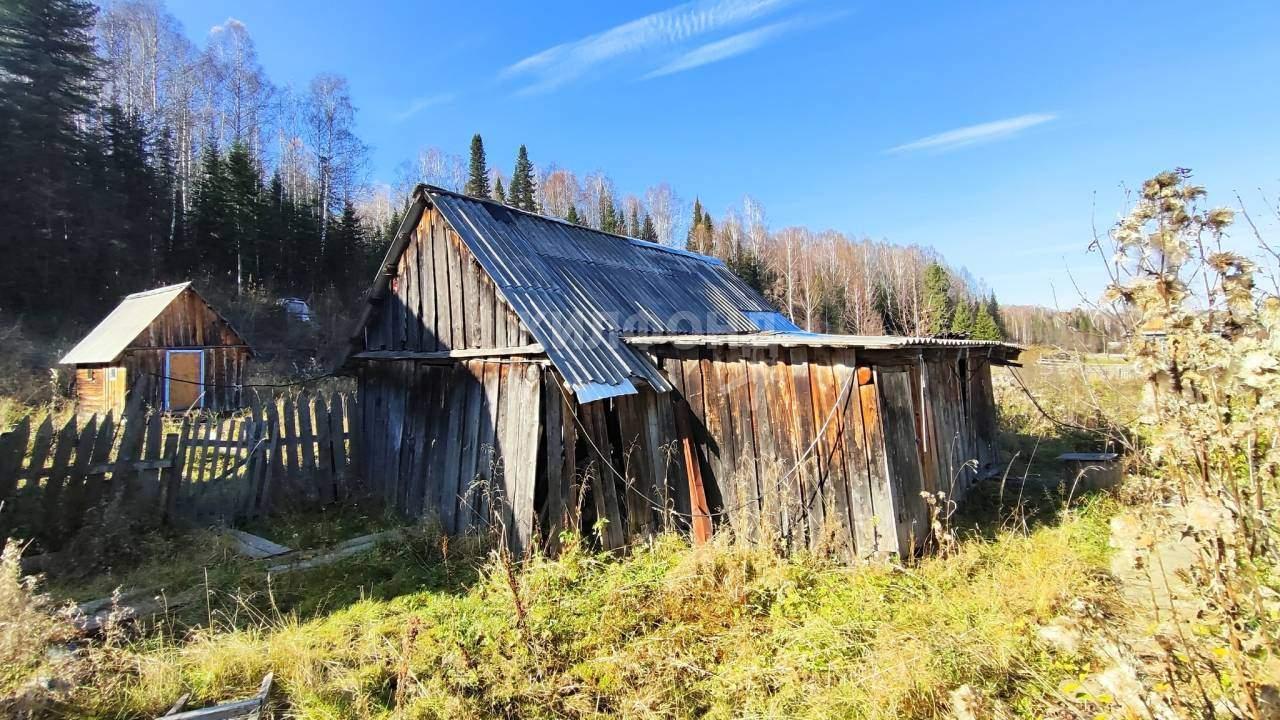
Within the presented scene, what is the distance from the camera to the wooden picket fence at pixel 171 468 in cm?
581

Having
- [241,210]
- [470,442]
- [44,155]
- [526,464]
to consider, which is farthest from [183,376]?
[526,464]

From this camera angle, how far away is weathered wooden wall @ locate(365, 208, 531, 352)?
285 inches

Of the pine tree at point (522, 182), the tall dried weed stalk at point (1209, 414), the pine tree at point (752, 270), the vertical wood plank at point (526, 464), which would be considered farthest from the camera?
the pine tree at point (522, 182)

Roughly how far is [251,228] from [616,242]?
2593 centimetres

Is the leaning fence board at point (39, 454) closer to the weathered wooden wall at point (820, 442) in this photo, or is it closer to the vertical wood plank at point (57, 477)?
the vertical wood plank at point (57, 477)

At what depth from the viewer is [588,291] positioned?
8453 mm

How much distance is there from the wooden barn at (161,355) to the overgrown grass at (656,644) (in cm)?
1363

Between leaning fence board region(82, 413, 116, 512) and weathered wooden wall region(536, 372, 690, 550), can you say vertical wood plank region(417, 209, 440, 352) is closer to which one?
weathered wooden wall region(536, 372, 690, 550)

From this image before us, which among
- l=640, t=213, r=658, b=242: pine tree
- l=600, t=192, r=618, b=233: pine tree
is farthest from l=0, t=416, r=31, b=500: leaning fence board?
l=640, t=213, r=658, b=242: pine tree

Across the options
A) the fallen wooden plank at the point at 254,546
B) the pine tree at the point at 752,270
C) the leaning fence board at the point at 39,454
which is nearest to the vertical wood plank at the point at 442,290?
the fallen wooden plank at the point at 254,546

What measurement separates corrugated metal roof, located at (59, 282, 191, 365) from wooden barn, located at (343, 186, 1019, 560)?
11.7 metres

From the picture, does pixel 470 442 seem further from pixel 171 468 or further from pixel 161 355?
pixel 161 355

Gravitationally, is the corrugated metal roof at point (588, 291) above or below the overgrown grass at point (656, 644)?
above

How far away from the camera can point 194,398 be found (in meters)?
17.2
